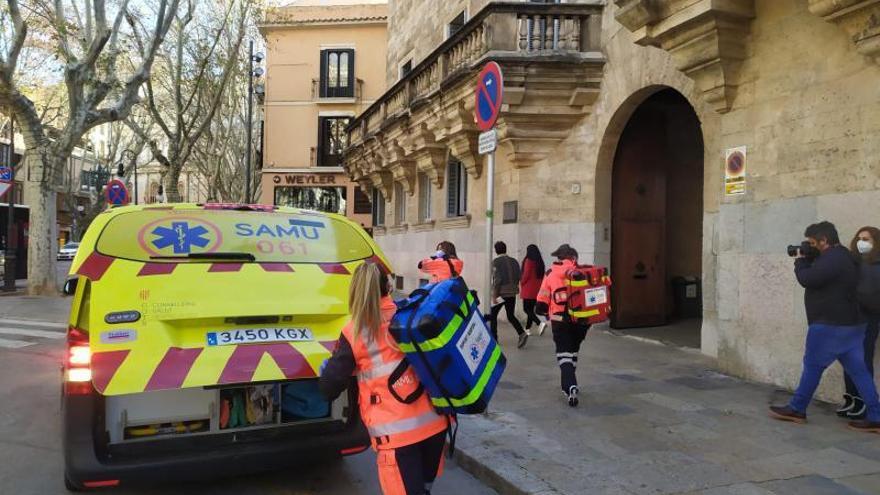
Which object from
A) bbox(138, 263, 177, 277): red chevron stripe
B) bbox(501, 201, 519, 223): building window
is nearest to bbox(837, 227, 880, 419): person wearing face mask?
bbox(138, 263, 177, 277): red chevron stripe

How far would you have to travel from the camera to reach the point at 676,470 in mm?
4199

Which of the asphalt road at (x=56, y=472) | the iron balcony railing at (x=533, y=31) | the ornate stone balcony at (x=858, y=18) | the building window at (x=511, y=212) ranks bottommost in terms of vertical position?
the asphalt road at (x=56, y=472)

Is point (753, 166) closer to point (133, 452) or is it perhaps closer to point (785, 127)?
point (785, 127)

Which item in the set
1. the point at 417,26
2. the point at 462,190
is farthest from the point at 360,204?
the point at 462,190

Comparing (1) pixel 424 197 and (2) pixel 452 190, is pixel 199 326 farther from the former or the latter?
(1) pixel 424 197

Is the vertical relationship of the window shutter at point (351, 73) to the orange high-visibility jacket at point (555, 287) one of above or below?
above

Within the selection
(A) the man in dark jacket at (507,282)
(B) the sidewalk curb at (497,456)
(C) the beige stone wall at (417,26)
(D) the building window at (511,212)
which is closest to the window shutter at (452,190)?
(D) the building window at (511,212)

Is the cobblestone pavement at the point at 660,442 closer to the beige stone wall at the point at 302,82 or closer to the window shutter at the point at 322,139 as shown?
the window shutter at the point at 322,139

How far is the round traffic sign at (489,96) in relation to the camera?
19.4 feet

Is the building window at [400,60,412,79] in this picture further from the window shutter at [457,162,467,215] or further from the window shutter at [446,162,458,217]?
the window shutter at [457,162,467,215]

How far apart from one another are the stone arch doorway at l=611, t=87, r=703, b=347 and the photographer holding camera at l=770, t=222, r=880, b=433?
513 centimetres

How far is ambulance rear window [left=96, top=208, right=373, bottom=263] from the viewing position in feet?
13.0

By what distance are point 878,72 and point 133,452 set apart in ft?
21.0

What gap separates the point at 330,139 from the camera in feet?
109
